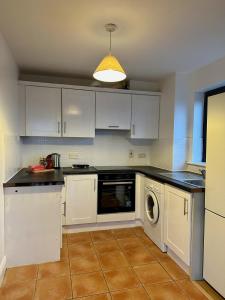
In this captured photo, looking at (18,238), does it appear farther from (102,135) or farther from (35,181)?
(102,135)

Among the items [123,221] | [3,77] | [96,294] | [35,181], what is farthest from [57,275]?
[3,77]

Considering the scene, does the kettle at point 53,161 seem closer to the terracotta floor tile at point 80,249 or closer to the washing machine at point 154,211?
the terracotta floor tile at point 80,249

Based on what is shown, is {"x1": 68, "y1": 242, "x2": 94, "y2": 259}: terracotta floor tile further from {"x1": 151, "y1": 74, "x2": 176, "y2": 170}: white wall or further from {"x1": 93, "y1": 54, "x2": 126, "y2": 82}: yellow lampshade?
{"x1": 93, "y1": 54, "x2": 126, "y2": 82}: yellow lampshade

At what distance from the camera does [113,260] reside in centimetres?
241

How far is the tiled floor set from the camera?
1.86 meters

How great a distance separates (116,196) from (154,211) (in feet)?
2.28

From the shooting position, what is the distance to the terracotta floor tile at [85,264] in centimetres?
221

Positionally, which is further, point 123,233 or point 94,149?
point 94,149

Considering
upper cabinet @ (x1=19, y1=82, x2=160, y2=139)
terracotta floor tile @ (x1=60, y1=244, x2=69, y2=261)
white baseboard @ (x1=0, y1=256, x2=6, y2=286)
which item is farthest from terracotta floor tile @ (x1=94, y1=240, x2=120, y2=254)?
upper cabinet @ (x1=19, y1=82, x2=160, y2=139)

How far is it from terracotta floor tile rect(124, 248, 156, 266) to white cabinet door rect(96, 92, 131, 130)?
178 centimetres

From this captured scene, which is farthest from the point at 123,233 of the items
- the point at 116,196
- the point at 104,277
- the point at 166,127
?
the point at 166,127

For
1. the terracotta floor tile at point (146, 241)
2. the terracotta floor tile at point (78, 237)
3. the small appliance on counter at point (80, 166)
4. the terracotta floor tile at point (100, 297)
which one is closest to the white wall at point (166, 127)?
the terracotta floor tile at point (146, 241)

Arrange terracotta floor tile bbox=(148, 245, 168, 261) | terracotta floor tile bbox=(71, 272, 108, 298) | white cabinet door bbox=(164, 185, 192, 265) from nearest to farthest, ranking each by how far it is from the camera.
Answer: terracotta floor tile bbox=(71, 272, 108, 298) → white cabinet door bbox=(164, 185, 192, 265) → terracotta floor tile bbox=(148, 245, 168, 261)

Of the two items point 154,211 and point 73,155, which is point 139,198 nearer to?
point 154,211
